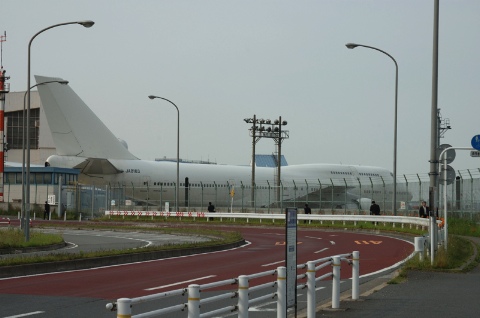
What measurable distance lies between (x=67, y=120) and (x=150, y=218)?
979cm

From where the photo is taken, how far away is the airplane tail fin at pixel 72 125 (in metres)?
63.1

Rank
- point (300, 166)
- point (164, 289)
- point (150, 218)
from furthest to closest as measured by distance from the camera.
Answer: point (300, 166) → point (150, 218) → point (164, 289)

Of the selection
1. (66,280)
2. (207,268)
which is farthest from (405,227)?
(66,280)

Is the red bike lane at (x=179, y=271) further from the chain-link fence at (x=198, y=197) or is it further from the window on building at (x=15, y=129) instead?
the window on building at (x=15, y=129)

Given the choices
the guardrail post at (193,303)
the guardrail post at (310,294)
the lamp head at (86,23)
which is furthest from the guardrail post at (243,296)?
the lamp head at (86,23)

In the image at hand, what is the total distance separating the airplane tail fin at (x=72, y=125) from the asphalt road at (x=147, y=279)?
112 feet

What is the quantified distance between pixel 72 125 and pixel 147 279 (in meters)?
48.8

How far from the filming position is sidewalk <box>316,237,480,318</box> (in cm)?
1245

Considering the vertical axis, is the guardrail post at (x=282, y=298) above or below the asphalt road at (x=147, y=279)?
above

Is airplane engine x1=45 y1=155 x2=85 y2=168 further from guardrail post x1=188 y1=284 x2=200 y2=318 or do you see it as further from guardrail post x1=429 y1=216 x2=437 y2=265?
guardrail post x1=188 y1=284 x2=200 y2=318

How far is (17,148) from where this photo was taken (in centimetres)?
10081

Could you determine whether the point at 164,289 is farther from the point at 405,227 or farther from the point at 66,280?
the point at 405,227

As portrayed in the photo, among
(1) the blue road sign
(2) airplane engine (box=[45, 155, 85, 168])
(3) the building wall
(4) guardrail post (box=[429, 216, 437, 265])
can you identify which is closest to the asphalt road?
(4) guardrail post (box=[429, 216, 437, 265])

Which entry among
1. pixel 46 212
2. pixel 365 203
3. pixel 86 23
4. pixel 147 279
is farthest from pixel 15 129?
pixel 147 279
